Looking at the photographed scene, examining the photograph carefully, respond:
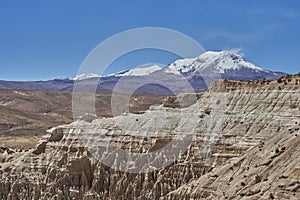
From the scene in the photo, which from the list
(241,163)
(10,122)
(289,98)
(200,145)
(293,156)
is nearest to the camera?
(293,156)

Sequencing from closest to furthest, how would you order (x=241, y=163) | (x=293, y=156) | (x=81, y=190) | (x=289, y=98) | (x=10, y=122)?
(x=293, y=156) → (x=241, y=163) → (x=289, y=98) → (x=81, y=190) → (x=10, y=122)

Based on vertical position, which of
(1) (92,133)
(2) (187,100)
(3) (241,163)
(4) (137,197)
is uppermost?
(2) (187,100)

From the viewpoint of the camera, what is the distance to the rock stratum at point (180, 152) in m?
35.3

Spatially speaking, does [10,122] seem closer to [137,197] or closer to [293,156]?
[137,197]

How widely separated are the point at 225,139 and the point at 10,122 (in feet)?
472

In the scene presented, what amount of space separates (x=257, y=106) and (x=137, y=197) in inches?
532

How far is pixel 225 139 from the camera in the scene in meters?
43.1

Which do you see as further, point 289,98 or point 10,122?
point 10,122

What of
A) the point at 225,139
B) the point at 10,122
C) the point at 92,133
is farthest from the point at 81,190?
the point at 10,122

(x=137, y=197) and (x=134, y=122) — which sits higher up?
(x=134, y=122)

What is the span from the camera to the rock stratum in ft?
116

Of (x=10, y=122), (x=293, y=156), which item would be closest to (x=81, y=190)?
(x=293, y=156)

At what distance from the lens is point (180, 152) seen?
4631 cm

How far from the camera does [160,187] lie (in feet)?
150
